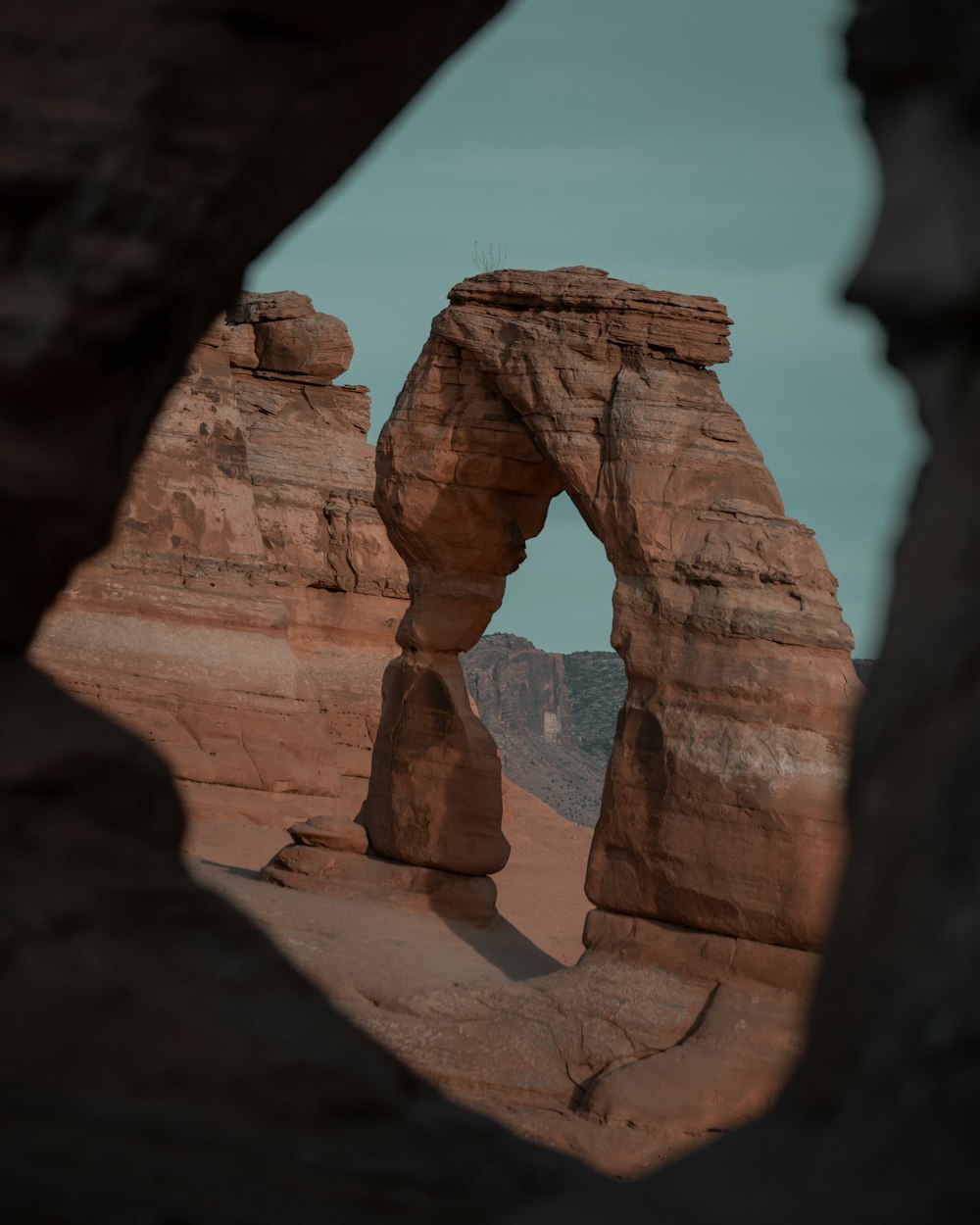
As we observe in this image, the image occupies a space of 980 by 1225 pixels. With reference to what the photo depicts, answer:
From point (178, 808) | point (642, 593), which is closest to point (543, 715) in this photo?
point (642, 593)

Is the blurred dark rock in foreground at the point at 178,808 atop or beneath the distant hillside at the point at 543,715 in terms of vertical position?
atop

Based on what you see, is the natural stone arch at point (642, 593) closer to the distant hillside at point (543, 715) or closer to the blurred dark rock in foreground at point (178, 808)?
the blurred dark rock in foreground at point (178, 808)

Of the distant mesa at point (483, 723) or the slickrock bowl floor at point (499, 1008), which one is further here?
the distant mesa at point (483, 723)

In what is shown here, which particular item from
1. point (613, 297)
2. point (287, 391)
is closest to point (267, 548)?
point (287, 391)

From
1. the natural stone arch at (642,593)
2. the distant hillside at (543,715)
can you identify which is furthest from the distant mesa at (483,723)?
the distant hillside at (543,715)

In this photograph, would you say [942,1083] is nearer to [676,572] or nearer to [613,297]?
[676,572]

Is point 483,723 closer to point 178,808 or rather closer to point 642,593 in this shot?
point 642,593
